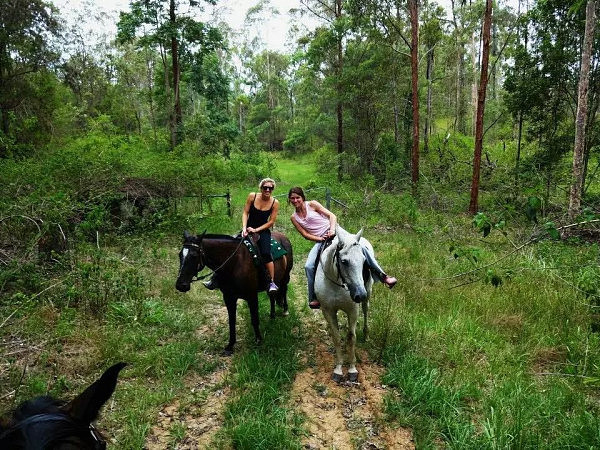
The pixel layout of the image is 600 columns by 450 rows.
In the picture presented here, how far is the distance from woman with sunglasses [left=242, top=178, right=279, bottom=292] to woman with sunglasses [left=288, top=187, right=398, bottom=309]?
37 centimetres

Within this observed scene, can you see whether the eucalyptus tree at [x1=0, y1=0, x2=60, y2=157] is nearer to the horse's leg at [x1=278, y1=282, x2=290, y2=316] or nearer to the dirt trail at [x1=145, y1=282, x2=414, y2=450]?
the horse's leg at [x1=278, y1=282, x2=290, y2=316]

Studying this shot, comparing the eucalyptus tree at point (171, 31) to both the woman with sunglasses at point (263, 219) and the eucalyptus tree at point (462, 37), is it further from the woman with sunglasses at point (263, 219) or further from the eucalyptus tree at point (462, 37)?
the eucalyptus tree at point (462, 37)

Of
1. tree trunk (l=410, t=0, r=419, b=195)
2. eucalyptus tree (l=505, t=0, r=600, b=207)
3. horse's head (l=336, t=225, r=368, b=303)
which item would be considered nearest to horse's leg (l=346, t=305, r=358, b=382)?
horse's head (l=336, t=225, r=368, b=303)

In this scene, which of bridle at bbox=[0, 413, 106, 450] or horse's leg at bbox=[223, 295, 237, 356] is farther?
horse's leg at bbox=[223, 295, 237, 356]

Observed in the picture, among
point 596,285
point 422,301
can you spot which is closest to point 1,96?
point 422,301

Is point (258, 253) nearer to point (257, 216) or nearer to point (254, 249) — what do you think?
point (254, 249)

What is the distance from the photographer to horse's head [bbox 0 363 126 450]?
1242 mm

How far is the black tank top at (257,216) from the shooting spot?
17.5ft

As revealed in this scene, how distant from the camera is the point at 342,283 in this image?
162 inches

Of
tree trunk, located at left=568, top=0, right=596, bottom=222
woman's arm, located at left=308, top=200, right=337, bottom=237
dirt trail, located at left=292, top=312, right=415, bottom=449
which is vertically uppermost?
tree trunk, located at left=568, top=0, right=596, bottom=222

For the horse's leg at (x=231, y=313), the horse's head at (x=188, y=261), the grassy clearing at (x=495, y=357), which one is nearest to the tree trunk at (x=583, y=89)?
the grassy clearing at (x=495, y=357)

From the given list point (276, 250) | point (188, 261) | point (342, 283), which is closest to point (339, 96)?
point (276, 250)

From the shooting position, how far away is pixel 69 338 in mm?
4711

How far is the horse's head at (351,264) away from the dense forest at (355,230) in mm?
935
